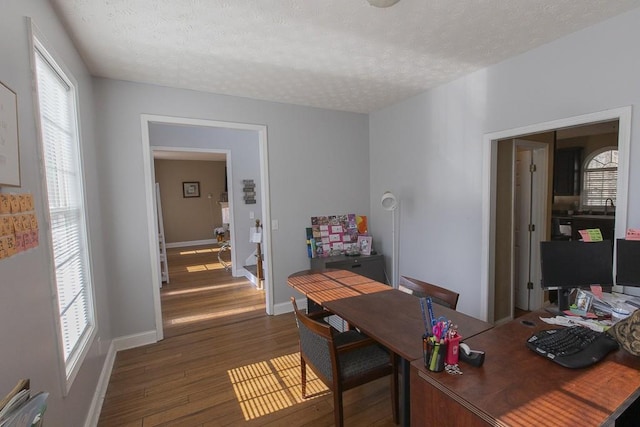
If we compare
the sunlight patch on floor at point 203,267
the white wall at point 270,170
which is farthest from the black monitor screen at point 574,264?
the sunlight patch on floor at point 203,267

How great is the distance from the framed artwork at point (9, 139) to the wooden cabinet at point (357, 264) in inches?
112

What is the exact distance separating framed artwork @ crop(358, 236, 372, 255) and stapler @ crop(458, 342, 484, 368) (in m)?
2.69

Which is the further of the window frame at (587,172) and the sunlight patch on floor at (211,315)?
the window frame at (587,172)

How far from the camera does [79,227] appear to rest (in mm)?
2119

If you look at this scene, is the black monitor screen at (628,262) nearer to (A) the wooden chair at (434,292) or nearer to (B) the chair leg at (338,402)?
(A) the wooden chair at (434,292)

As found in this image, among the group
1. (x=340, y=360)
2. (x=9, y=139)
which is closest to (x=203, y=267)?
(x=340, y=360)

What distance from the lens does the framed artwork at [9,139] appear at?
1034mm

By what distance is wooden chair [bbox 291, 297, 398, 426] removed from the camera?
1617 millimetres

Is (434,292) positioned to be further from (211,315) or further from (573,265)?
(211,315)

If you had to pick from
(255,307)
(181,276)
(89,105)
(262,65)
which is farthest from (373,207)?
(181,276)

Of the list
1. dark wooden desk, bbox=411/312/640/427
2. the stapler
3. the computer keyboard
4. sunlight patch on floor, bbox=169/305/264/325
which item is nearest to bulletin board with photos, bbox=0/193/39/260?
dark wooden desk, bbox=411/312/640/427

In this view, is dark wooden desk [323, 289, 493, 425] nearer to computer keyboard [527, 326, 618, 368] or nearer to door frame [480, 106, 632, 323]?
computer keyboard [527, 326, 618, 368]

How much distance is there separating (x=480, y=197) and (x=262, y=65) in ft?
7.74

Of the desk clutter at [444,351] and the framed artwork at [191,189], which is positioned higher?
the framed artwork at [191,189]
